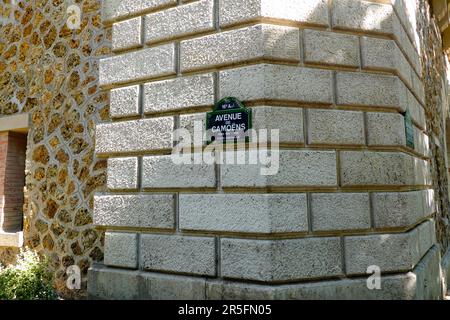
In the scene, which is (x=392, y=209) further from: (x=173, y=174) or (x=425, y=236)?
(x=173, y=174)

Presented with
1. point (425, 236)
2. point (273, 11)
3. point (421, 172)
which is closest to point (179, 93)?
point (273, 11)

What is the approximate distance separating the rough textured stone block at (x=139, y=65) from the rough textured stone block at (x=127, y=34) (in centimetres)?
12

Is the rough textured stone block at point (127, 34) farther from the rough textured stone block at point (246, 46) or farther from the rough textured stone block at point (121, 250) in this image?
the rough textured stone block at point (121, 250)

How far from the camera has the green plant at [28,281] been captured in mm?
4754

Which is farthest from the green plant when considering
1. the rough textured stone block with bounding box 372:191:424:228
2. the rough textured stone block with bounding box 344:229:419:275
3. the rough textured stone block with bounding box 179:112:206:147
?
the rough textured stone block with bounding box 372:191:424:228

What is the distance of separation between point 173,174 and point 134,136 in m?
0.74

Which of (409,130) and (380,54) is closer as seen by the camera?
(380,54)

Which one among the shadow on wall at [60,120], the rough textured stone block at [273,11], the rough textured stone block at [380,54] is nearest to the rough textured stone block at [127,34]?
the shadow on wall at [60,120]

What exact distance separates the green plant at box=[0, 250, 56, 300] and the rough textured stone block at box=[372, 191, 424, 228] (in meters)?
4.49

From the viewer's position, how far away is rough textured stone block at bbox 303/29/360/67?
3.75 metres

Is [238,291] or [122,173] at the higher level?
[122,173]

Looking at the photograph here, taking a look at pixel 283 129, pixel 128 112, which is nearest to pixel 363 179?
pixel 283 129

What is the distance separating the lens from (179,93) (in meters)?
3.96

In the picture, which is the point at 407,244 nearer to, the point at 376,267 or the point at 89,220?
the point at 376,267
